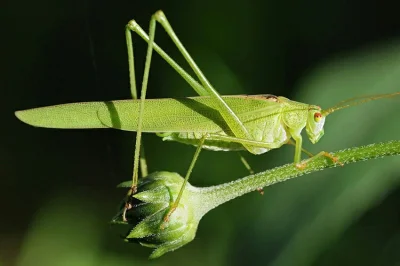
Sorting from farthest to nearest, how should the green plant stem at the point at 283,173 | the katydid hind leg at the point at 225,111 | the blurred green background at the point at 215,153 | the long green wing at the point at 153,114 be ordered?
1. the blurred green background at the point at 215,153
2. the katydid hind leg at the point at 225,111
3. the long green wing at the point at 153,114
4. the green plant stem at the point at 283,173

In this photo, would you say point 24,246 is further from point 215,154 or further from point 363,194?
point 363,194

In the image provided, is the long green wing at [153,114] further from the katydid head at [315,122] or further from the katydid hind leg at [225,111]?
the katydid head at [315,122]

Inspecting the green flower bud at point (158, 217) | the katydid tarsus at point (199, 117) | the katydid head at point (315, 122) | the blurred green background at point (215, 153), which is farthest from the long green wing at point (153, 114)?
the blurred green background at point (215, 153)

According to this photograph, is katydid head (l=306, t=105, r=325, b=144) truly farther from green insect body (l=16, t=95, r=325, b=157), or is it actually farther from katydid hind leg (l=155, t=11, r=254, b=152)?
katydid hind leg (l=155, t=11, r=254, b=152)

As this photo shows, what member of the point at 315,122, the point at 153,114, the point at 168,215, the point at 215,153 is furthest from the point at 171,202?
the point at 215,153

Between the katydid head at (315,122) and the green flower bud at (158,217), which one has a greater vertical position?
the katydid head at (315,122)

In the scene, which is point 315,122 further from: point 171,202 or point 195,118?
point 171,202
